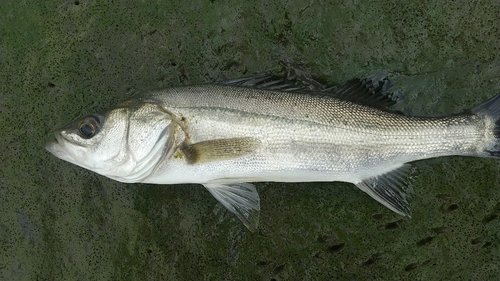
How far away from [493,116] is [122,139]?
2.67 metres

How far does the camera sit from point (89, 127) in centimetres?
264

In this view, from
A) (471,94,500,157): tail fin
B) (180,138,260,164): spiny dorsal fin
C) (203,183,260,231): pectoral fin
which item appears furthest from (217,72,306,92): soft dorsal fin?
(471,94,500,157): tail fin

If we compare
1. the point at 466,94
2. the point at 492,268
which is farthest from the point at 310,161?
the point at 492,268

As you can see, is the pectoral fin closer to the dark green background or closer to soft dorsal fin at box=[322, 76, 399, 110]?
the dark green background

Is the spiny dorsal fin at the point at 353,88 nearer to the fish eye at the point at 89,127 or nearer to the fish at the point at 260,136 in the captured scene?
the fish at the point at 260,136

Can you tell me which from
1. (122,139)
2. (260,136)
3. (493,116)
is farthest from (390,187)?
(122,139)

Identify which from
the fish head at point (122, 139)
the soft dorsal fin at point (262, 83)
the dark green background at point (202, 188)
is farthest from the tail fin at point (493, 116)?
the fish head at point (122, 139)

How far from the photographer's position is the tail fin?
2627mm

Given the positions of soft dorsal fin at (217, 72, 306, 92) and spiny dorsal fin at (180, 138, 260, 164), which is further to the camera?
soft dorsal fin at (217, 72, 306, 92)

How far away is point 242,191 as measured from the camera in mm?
2887

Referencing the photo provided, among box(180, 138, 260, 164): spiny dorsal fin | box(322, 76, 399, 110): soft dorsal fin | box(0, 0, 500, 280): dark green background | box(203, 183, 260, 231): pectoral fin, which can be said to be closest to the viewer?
box(180, 138, 260, 164): spiny dorsal fin

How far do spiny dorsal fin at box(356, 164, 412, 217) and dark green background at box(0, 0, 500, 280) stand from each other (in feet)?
0.84

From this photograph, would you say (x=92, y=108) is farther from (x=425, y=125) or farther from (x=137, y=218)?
(x=425, y=125)

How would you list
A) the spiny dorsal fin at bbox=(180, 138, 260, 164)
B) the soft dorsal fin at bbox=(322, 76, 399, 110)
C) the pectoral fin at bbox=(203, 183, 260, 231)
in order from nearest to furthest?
the spiny dorsal fin at bbox=(180, 138, 260, 164), the soft dorsal fin at bbox=(322, 76, 399, 110), the pectoral fin at bbox=(203, 183, 260, 231)
